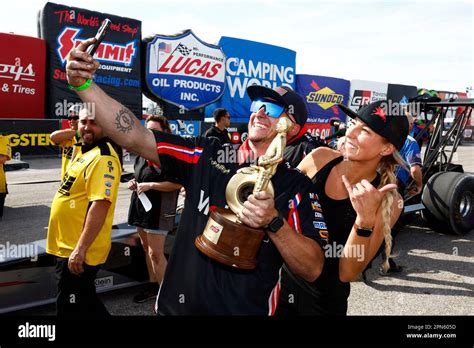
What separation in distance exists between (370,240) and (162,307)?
108 cm

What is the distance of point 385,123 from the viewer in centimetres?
229

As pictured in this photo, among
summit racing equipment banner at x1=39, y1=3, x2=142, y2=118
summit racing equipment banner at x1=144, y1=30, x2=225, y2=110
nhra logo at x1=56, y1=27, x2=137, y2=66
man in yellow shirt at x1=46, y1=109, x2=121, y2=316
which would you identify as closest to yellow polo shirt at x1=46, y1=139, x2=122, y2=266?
man in yellow shirt at x1=46, y1=109, x2=121, y2=316

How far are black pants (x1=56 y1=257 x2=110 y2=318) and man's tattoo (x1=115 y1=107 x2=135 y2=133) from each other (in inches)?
57.1

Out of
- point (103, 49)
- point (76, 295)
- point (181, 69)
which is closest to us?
point (76, 295)

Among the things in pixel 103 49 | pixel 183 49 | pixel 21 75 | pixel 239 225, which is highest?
pixel 183 49

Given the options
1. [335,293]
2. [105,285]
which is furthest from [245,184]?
[105,285]

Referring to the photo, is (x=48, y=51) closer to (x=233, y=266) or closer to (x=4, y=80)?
(x=4, y=80)

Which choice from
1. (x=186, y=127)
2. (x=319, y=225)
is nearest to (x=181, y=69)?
(x=186, y=127)

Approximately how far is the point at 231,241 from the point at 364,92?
87.2ft

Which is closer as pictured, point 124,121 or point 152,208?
point 124,121

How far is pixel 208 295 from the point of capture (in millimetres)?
1931

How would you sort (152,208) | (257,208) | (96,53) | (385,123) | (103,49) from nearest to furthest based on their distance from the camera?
(257,208), (385,123), (152,208), (96,53), (103,49)

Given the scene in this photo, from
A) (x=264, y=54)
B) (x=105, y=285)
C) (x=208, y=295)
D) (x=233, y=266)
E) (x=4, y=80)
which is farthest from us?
(x=264, y=54)

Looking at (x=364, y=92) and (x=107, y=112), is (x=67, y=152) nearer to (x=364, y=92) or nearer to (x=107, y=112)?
(x=107, y=112)
